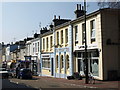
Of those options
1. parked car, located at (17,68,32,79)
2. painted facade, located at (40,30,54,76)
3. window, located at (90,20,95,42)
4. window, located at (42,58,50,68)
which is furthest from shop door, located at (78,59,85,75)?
window, located at (42,58,50,68)

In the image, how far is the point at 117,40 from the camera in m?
25.6

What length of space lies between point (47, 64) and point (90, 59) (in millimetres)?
15717

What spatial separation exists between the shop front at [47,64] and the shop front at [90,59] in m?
9.58

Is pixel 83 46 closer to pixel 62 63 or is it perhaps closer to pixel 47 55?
pixel 62 63

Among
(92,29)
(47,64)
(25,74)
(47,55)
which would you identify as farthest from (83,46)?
(47,64)

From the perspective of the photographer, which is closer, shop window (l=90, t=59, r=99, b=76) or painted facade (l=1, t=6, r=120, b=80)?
painted facade (l=1, t=6, r=120, b=80)

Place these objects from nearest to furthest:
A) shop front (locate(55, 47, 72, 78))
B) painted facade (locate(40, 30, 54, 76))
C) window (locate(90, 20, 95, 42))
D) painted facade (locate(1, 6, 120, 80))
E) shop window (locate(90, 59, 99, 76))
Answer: painted facade (locate(1, 6, 120, 80)) < shop window (locate(90, 59, 99, 76)) < window (locate(90, 20, 95, 42)) < shop front (locate(55, 47, 72, 78)) < painted facade (locate(40, 30, 54, 76))

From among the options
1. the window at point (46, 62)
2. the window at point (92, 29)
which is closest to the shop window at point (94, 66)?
the window at point (92, 29)

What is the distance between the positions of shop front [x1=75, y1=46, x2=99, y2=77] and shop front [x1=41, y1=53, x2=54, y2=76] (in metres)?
9.58

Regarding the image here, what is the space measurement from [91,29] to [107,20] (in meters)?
2.54

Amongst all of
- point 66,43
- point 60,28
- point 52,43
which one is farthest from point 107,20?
point 52,43

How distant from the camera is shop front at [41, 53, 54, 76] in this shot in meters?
40.0

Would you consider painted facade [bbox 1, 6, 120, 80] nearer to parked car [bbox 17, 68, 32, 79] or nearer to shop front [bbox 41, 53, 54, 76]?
shop front [bbox 41, 53, 54, 76]

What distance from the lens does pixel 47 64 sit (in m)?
42.7
